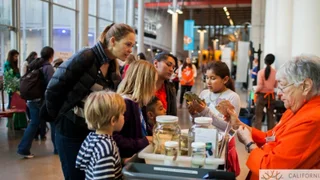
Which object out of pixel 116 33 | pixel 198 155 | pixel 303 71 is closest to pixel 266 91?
pixel 116 33

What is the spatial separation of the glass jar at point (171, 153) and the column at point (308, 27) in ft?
10.9

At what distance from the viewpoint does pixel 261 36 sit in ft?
50.1

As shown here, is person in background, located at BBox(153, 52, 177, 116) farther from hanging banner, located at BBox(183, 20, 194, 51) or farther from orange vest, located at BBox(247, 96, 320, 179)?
hanging banner, located at BBox(183, 20, 194, 51)

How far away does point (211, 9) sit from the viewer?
29203 mm

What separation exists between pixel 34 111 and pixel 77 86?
3258mm

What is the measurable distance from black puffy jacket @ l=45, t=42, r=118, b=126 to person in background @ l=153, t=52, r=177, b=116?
77 centimetres

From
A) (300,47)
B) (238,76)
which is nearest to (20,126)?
(300,47)

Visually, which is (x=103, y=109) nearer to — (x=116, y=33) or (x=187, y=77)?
(x=116, y=33)

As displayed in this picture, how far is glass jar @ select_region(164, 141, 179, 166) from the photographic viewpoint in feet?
5.01

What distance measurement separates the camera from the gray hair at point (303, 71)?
1575 millimetres

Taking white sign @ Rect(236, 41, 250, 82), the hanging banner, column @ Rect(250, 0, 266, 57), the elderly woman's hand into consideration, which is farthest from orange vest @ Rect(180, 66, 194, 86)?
the hanging banner

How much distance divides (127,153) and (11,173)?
2982 mm

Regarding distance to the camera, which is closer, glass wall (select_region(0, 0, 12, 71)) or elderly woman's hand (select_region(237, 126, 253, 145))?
elderly woman's hand (select_region(237, 126, 253, 145))

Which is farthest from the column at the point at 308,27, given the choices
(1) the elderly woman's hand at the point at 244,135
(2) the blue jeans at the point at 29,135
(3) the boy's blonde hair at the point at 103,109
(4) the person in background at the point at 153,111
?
(2) the blue jeans at the point at 29,135
